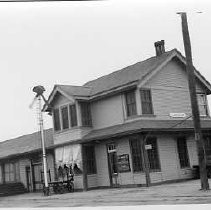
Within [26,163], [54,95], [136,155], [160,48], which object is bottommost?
[136,155]

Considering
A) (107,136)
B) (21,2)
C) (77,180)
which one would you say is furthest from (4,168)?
(21,2)

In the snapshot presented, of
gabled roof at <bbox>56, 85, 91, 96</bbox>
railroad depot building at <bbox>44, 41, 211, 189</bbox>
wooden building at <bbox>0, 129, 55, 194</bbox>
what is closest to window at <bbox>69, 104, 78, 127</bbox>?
railroad depot building at <bbox>44, 41, 211, 189</bbox>

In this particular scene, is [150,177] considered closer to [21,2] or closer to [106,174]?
[106,174]

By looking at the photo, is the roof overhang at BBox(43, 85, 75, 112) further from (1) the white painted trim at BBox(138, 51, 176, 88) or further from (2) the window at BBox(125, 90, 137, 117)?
(1) the white painted trim at BBox(138, 51, 176, 88)

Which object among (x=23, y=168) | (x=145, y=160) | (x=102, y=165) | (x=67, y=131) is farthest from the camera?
(x=23, y=168)

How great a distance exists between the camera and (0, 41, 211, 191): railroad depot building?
22.8m

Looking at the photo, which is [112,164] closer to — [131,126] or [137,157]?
[137,157]

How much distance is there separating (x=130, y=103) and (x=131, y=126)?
1.69 metres

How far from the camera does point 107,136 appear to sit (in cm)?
2300

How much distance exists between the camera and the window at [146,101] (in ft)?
76.9

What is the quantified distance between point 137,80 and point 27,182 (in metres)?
12.6

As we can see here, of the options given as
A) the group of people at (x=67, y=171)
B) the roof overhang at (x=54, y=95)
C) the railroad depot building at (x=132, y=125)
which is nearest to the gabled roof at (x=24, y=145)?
the group of people at (x=67, y=171)

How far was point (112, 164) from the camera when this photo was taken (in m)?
24.4

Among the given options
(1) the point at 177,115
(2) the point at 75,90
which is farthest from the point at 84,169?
(1) the point at 177,115
